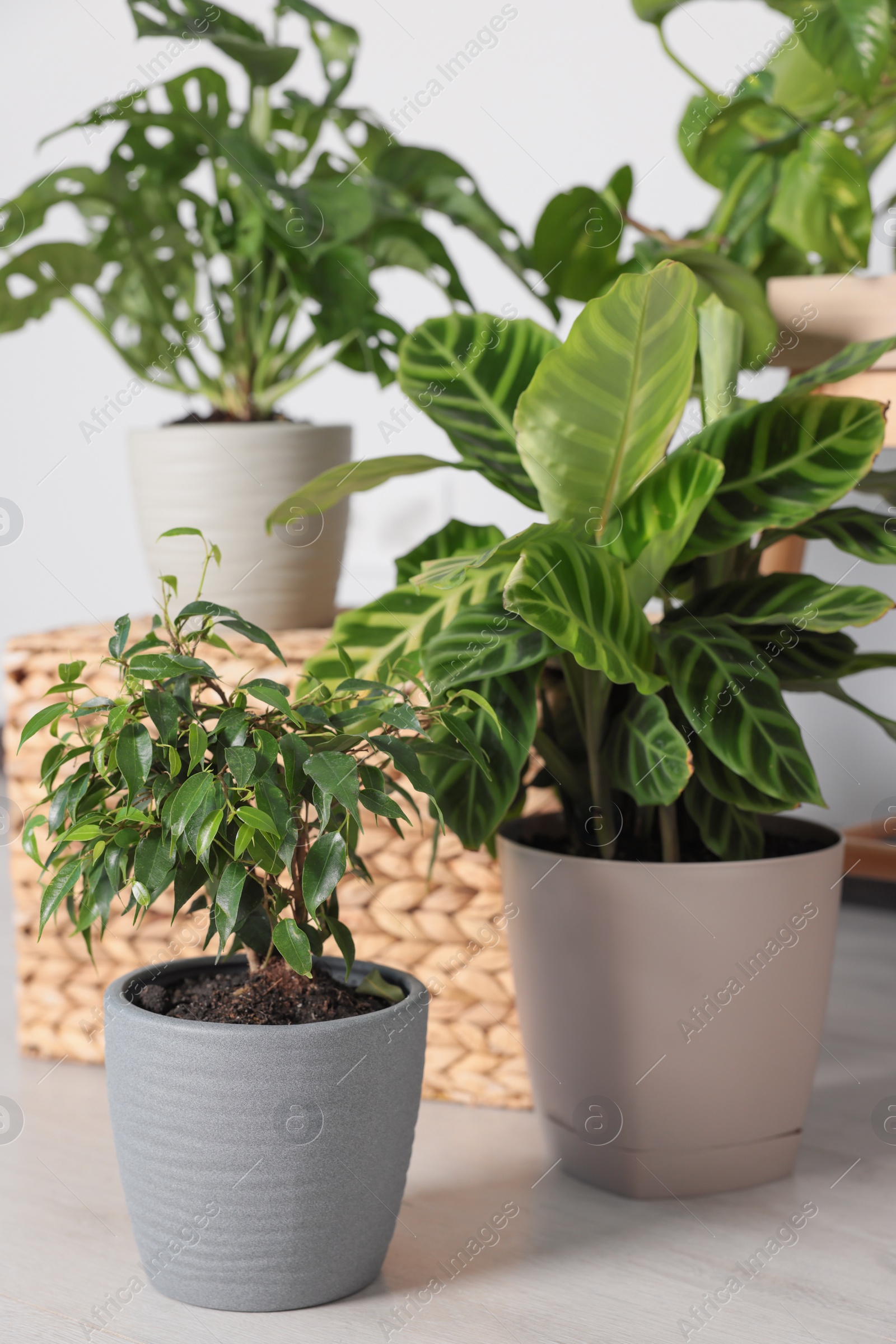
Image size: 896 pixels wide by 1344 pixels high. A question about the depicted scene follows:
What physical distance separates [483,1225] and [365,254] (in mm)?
964

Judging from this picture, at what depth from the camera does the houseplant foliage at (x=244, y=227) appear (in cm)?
121

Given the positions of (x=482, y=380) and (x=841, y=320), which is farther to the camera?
(x=841, y=320)

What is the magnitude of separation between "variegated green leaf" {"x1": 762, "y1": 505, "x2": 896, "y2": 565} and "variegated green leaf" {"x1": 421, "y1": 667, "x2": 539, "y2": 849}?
266 millimetres

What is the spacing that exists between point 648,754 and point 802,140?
716 mm

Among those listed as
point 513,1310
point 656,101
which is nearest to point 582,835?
point 513,1310

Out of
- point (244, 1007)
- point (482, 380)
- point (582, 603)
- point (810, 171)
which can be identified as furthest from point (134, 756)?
point (810, 171)

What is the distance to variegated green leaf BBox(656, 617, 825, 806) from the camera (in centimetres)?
87

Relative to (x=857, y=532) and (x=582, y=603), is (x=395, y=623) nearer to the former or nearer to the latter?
(x=582, y=603)

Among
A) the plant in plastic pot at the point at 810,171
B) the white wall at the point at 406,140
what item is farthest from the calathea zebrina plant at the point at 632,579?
the white wall at the point at 406,140

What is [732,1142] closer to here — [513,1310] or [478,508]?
[513,1310]

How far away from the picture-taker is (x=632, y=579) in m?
0.93

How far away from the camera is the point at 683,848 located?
3.57ft

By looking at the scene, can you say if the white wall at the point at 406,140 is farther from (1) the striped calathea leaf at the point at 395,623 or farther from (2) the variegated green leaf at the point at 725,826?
(2) the variegated green leaf at the point at 725,826

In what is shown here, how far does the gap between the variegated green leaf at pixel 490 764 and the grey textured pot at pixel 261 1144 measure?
0.16 m
